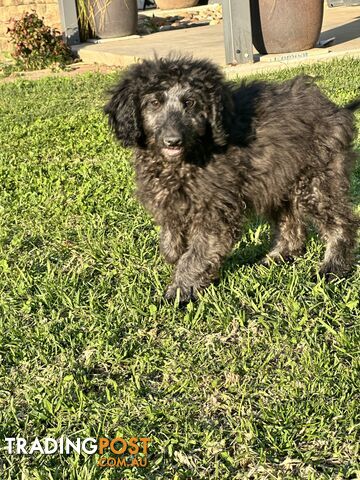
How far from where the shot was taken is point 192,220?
4609mm

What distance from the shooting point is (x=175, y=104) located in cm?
439

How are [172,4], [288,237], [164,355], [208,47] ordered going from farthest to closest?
[172,4] → [208,47] → [288,237] → [164,355]

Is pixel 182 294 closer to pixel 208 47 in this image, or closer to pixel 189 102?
pixel 189 102

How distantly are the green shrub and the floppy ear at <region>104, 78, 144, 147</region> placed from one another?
11264mm

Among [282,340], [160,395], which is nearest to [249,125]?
[282,340]

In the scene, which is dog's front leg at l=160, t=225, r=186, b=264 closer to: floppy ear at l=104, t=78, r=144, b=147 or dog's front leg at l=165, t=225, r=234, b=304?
dog's front leg at l=165, t=225, r=234, b=304

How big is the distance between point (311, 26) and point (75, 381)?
412 inches

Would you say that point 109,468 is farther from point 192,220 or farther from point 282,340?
point 192,220

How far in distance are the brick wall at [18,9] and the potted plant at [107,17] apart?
2.38ft

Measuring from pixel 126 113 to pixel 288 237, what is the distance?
159cm

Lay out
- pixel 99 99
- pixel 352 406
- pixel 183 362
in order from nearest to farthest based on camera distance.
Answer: pixel 352 406 < pixel 183 362 < pixel 99 99

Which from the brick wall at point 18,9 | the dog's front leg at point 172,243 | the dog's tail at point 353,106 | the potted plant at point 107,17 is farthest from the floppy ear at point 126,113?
the potted plant at point 107,17

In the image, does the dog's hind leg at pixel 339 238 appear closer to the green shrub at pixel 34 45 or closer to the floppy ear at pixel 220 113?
the floppy ear at pixel 220 113

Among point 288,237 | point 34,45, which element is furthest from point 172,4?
point 288,237
